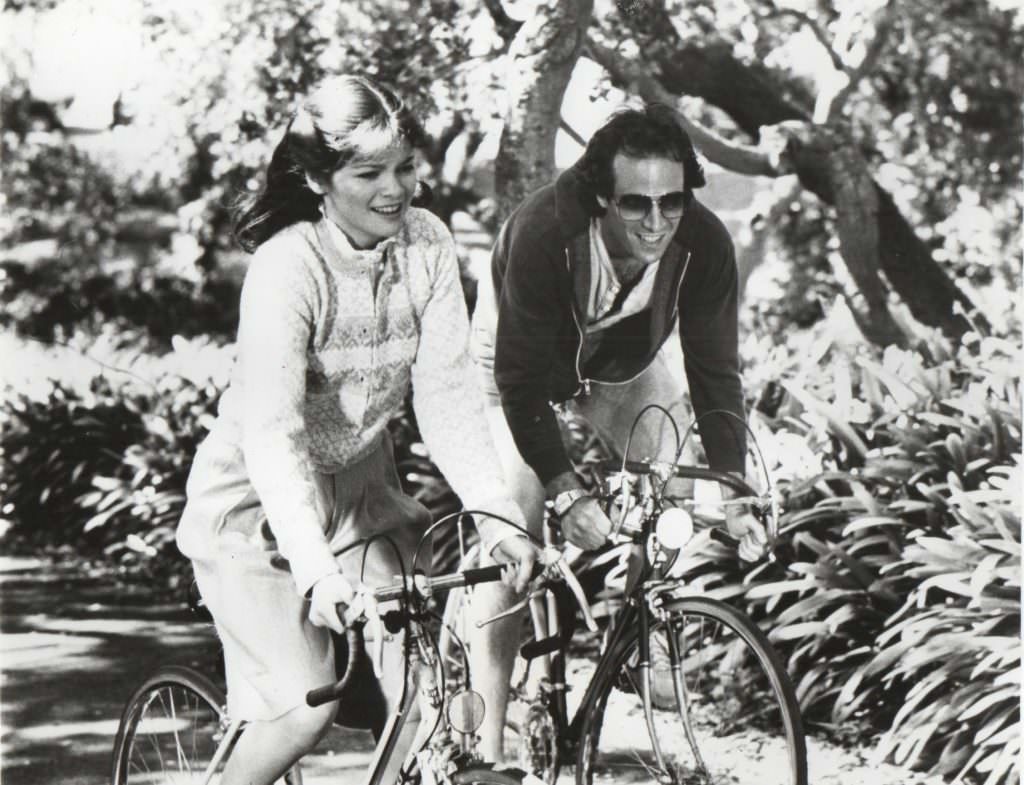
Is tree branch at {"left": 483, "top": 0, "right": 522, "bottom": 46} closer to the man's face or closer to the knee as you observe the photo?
the man's face

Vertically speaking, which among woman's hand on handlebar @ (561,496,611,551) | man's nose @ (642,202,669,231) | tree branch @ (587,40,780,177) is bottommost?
woman's hand on handlebar @ (561,496,611,551)

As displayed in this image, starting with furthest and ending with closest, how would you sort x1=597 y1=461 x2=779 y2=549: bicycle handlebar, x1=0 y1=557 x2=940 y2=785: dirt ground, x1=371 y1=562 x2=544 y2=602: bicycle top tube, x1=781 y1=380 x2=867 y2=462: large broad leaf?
x1=781 y1=380 x2=867 y2=462: large broad leaf → x1=0 y1=557 x2=940 y2=785: dirt ground → x1=597 y1=461 x2=779 y2=549: bicycle handlebar → x1=371 y1=562 x2=544 y2=602: bicycle top tube

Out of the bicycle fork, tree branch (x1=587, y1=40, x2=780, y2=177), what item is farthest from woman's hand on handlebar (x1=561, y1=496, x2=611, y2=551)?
tree branch (x1=587, y1=40, x2=780, y2=177)

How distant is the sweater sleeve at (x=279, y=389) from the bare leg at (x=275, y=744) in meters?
0.34

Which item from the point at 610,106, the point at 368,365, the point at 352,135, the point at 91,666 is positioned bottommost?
the point at 91,666

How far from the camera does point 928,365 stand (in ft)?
16.3

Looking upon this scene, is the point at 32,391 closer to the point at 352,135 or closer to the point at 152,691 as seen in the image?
the point at 152,691

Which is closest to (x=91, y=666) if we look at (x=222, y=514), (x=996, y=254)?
(x=222, y=514)

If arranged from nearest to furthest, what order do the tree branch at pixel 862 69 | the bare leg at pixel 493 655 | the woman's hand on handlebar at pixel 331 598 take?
the woman's hand on handlebar at pixel 331 598
the bare leg at pixel 493 655
the tree branch at pixel 862 69

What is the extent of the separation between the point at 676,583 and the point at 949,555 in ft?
4.29

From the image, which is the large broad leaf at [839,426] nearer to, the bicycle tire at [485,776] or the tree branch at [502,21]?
the tree branch at [502,21]

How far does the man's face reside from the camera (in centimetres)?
370

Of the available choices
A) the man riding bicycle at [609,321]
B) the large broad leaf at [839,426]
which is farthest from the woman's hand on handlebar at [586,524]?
the large broad leaf at [839,426]

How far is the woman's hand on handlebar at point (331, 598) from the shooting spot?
240 centimetres
